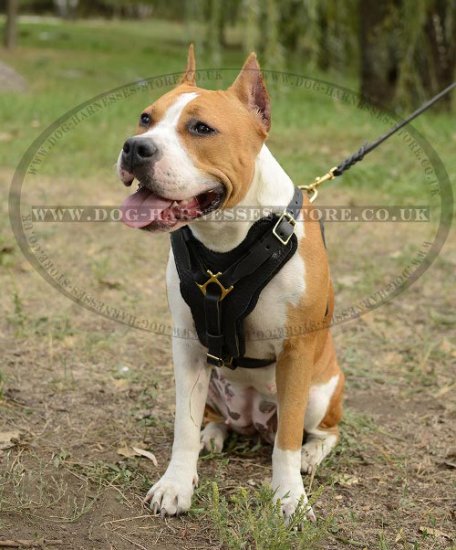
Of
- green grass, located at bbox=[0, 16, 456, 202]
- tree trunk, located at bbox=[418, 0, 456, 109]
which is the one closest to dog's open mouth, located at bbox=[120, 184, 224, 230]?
green grass, located at bbox=[0, 16, 456, 202]

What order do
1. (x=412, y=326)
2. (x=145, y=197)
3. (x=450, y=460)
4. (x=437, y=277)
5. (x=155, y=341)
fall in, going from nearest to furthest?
(x=145, y=197), (x=450, y=460), (x=155, y=341), (x=412, y=326), (x=437, y=277)

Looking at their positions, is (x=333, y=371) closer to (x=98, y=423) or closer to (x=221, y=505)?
(x=221, y=505)

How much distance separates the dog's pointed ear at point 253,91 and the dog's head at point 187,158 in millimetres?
45

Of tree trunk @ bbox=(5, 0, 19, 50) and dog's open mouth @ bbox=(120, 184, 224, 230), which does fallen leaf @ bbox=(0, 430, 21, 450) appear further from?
tree trunk @ bbox=(5, 0, 19, 50)

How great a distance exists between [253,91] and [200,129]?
0.27m

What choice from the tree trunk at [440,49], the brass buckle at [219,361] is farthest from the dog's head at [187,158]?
the tree trunk at [440,49]

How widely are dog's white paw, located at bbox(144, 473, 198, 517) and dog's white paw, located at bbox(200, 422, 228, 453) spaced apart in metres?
0.36

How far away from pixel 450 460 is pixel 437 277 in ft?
6.74

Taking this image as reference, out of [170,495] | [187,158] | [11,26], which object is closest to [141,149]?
[187,158]

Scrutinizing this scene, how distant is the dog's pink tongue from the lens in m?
2.32

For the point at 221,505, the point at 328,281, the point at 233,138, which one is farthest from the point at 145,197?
the point at 221,505

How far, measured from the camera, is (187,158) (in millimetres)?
2285

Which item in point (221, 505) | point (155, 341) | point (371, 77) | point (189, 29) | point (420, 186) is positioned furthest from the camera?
point (371, 77)

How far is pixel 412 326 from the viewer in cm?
433
